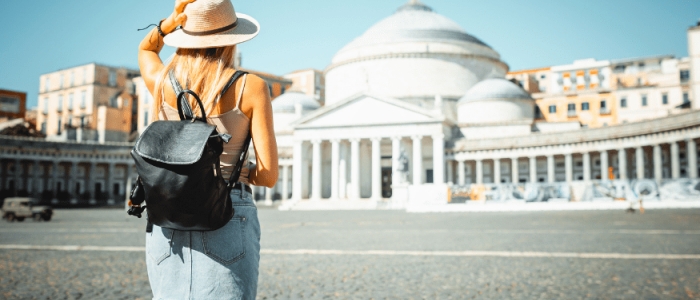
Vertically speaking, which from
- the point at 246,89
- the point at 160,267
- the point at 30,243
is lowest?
the point at 30,243

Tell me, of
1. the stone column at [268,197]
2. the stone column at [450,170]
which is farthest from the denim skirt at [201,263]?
the stone column at [268,197]

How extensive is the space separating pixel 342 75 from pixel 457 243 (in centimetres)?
5802

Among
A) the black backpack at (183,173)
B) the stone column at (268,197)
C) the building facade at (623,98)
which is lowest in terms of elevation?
the stone column at (268,197)

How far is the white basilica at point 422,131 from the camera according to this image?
173 ft

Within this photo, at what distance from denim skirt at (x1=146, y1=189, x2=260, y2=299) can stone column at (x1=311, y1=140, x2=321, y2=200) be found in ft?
180

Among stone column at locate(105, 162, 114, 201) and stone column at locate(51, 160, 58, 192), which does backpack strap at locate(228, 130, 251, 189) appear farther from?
stone column at locate(105, 162, 114, 201)

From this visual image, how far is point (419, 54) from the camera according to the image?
6650 centimetres

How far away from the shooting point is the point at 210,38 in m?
2.88

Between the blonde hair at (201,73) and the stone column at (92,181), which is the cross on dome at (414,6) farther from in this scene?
the blonde hair at (201,73)

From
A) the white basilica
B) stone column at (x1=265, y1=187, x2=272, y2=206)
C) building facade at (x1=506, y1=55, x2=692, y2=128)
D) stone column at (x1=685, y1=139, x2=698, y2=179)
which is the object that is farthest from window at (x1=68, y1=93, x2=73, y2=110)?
stone column at (x1=685, y1=139, x2=698, y2=179)

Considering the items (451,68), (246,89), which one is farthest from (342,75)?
(246,89)

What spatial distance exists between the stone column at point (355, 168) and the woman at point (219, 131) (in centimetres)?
5403

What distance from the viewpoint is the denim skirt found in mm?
2627

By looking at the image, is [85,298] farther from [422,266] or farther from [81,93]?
[81,93]
